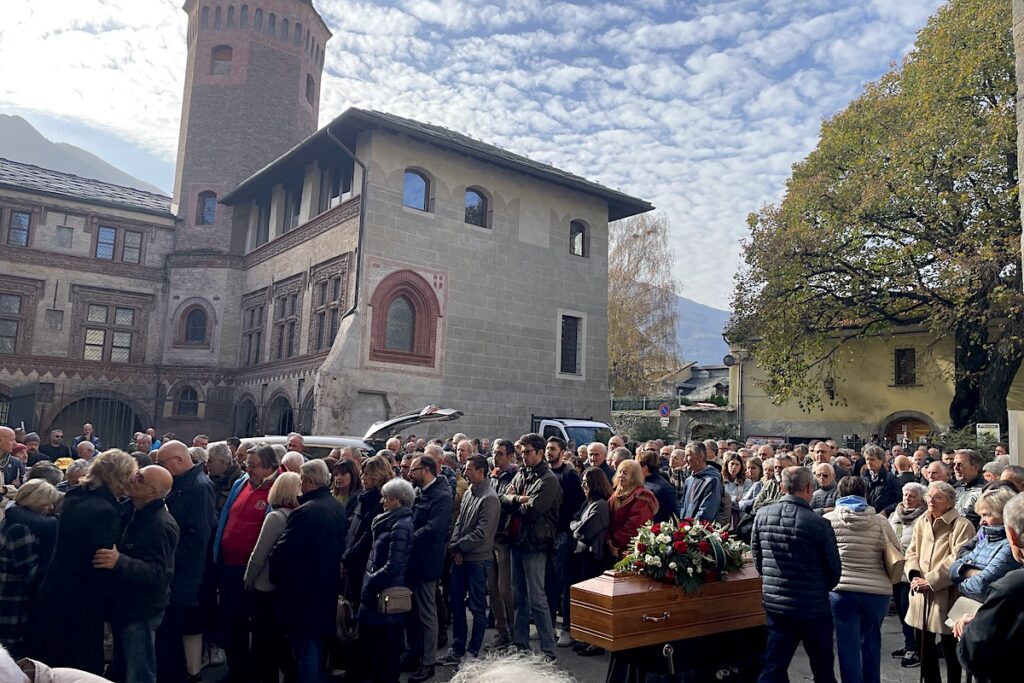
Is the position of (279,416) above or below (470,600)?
above

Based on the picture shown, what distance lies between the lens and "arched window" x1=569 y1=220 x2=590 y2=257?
1078 inches

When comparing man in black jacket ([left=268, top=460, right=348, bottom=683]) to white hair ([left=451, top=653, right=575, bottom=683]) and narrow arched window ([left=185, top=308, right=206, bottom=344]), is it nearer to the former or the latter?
white hair ([left=451, top=653, right=575, bottom=683])

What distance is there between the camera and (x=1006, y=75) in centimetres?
2038

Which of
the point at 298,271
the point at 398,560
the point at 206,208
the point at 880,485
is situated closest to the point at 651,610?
the point at 398,560

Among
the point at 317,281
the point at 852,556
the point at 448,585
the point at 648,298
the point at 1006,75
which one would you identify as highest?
the point at 1006,75

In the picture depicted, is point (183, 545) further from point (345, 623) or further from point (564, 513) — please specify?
point (564, 513)

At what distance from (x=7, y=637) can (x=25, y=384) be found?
26.9 metres

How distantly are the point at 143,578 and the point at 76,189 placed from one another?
3207cm

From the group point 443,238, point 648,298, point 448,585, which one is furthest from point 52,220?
point 448,585

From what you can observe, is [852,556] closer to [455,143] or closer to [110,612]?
[110,612]

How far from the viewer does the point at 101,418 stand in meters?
30.1

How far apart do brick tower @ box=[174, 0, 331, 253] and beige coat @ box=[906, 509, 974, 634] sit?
30598mm

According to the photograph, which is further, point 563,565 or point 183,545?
point 563,565

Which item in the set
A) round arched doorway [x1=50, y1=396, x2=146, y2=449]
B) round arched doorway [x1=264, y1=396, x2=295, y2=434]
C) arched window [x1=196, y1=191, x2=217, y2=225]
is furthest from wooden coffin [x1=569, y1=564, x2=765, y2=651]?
arched window [x1=196, y1=191, x2=217, y2=225]
